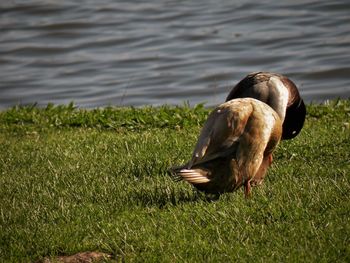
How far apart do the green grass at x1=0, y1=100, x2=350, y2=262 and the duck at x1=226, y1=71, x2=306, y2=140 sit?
0.25 meters

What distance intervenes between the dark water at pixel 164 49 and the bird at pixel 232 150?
6477 mm

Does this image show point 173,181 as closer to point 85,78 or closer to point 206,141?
point 206,141

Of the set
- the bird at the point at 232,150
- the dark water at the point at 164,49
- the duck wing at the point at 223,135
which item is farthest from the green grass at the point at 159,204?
the dark water at the point at 164,49

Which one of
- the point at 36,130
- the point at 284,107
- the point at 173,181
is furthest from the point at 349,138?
the point at 36,130

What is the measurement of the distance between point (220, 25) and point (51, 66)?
350 centimetres

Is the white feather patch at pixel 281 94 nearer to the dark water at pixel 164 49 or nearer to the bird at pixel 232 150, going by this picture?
the bird at pixel 232 150

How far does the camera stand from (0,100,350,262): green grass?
5.48 meters

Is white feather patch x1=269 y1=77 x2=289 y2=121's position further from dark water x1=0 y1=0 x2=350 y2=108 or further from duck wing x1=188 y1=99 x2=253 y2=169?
dark water x1=0 y1=0 x2=350 y2=108

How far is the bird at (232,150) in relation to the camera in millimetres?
6246

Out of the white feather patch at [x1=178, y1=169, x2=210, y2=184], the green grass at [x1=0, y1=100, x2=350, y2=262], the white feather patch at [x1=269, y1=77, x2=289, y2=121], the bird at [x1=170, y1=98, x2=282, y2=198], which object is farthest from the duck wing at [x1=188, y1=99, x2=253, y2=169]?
the white feather patch at [x1=269, y1=77, x2=289, y2=121]

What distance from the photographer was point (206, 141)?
249 inches

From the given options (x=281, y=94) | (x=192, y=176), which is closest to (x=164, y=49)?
(x=281, y=94)

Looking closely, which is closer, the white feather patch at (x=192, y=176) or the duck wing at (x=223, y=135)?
the white feather patch at (x=192, y=176)

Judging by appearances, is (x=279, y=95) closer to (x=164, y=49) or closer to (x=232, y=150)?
(x=232, y=150)
